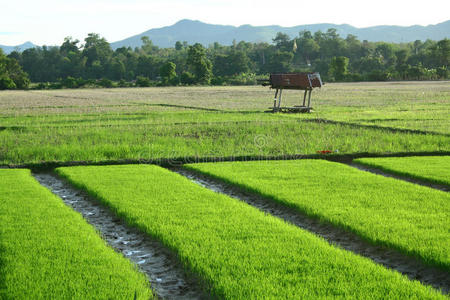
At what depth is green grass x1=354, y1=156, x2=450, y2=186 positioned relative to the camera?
1179 centimetres

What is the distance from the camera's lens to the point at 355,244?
745 centimetres

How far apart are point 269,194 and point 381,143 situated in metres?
8.60

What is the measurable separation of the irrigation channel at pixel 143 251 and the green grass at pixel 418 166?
23.3 ft

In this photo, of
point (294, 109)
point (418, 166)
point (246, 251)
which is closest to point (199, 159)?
point (418, 166)

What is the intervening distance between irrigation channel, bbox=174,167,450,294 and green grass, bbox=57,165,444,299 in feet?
1.46

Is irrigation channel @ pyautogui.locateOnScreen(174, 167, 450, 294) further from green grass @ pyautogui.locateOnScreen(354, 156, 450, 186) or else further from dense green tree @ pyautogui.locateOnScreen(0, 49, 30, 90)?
dense green tree @ pyautogui.locateOnScreen(0, 49, 30, 90)

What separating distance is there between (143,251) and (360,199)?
430 centimetres

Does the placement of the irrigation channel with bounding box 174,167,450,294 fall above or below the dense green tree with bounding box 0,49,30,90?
below

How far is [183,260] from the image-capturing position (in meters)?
6.39

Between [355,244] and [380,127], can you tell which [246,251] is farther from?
[380,127]

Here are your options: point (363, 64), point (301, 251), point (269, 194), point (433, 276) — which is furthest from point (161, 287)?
point (363, 64)

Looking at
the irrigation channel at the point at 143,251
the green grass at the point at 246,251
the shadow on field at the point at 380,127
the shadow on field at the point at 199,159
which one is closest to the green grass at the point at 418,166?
the shadow on field at the point at 199,159

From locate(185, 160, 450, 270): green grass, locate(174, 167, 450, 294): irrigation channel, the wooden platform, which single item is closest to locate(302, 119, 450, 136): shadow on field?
the wooden platform

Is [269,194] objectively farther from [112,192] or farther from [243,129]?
[243,129]
